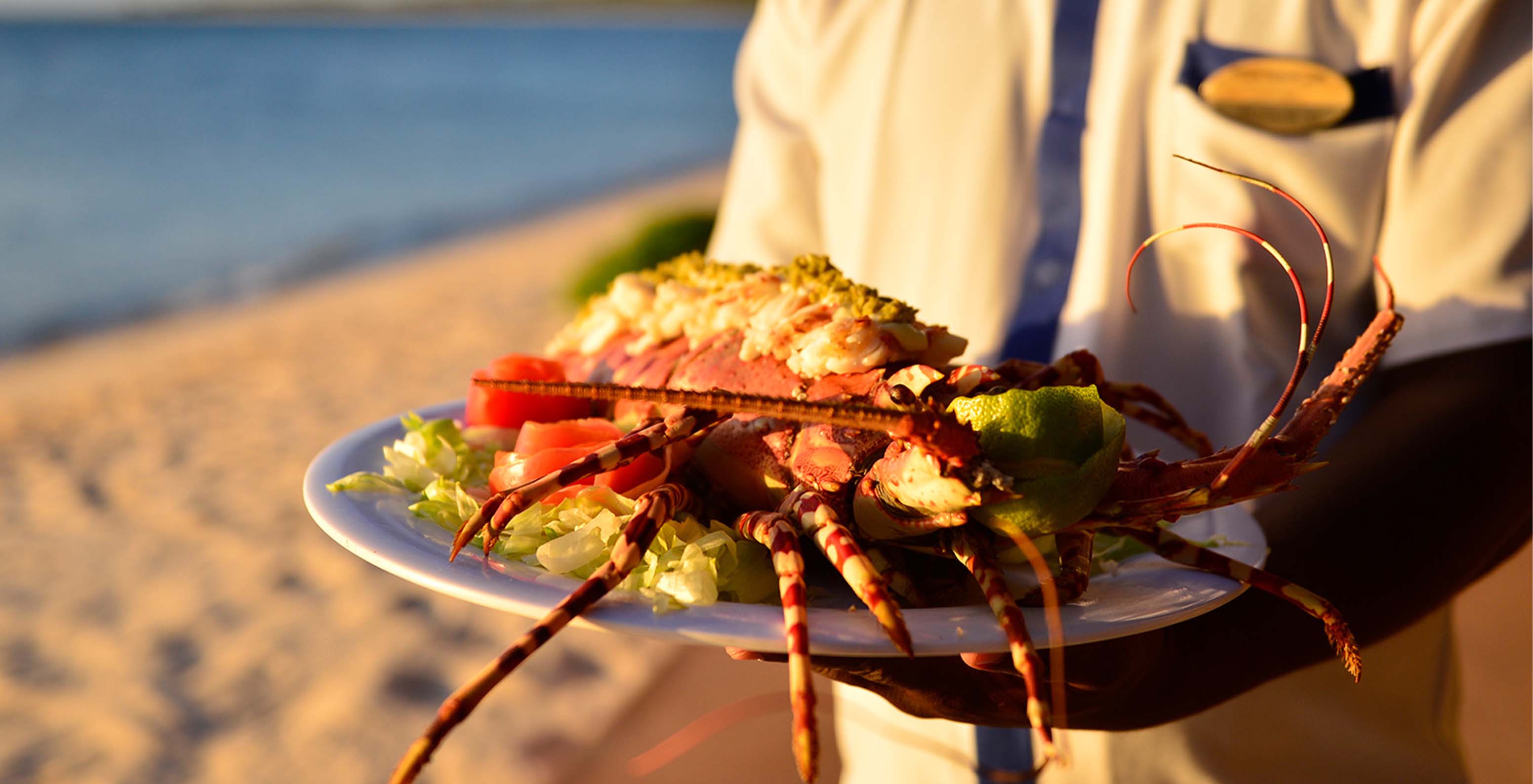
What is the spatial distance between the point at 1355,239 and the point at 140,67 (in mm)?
37735

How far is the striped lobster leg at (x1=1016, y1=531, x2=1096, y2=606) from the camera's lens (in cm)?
126

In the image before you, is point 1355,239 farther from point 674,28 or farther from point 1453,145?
point 674,28

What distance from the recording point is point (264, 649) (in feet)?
14.9

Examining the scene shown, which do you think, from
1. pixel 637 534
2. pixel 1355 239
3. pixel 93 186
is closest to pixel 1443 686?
pixel 1355 239

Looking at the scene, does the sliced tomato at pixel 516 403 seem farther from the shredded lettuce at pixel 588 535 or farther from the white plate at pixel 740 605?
the white plate at pixel 740 605

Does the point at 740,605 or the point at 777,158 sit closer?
the point at 740,605

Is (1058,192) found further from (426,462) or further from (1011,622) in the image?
(426,462)

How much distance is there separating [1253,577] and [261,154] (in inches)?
919

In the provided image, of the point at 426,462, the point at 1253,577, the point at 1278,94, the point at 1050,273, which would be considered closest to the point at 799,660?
the point at 1253,577

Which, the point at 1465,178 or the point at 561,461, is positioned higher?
the point at 1465,178

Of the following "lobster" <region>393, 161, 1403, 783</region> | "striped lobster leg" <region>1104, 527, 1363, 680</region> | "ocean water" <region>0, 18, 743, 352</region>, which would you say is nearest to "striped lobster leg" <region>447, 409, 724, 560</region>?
"lobster" <region>393, 161, 1403, 783</region>

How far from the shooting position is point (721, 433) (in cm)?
157

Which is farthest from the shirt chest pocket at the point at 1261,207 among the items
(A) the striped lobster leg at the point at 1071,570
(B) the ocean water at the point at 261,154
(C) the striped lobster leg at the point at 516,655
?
(B) the ocean water at the point at 261,154

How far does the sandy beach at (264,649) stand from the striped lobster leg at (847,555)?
2558 millimetres
